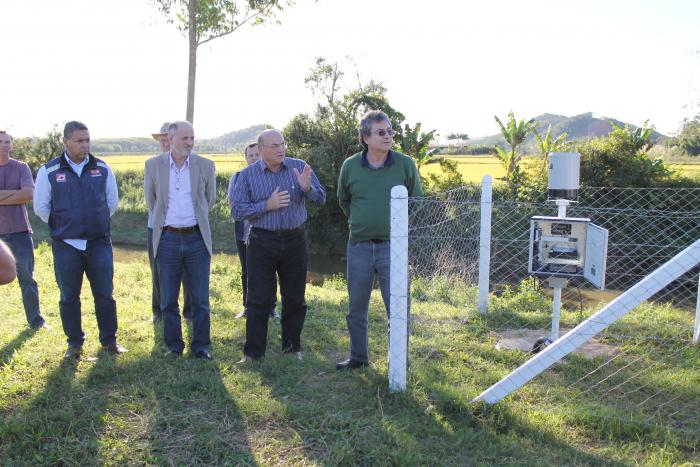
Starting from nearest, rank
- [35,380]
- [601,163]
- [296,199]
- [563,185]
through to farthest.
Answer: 1. [35,380]
2. [296,199]
3. [563,185]
4. [601,163]

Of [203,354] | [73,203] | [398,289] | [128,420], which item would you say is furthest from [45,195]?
[398,289]

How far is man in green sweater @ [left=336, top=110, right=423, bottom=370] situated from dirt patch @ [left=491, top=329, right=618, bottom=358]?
1.51 meters

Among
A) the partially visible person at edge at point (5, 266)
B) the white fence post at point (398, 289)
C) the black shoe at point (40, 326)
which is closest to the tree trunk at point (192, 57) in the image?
the black shoe at point (40, 326)

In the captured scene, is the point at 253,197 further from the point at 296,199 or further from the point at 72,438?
the point at 72,438

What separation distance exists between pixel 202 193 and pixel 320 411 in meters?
1.94

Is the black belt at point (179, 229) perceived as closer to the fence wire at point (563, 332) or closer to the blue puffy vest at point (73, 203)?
the blue puffy vest at point (73, 203)

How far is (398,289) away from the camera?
3527mm

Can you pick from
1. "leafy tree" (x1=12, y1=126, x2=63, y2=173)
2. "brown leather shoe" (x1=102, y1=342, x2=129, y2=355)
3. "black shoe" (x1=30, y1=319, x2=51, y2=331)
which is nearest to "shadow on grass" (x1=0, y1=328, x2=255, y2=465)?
"brown leather shoe" (x1=102, y1=342, x2=129, y2=355)

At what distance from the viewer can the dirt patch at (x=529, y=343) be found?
478 centimetres

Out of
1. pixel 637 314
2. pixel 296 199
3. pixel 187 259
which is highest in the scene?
pixel 296 199

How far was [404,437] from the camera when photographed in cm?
312

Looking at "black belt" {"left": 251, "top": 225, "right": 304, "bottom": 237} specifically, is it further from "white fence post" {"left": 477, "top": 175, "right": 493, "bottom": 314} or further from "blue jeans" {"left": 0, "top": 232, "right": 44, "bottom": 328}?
"blue jeans" {"left": 0, "top": 232, "right": 44, "bottom": 328}

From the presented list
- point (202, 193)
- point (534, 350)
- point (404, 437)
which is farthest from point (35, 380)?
point (534, 350)

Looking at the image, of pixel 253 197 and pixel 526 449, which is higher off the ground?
pixel 253 197
